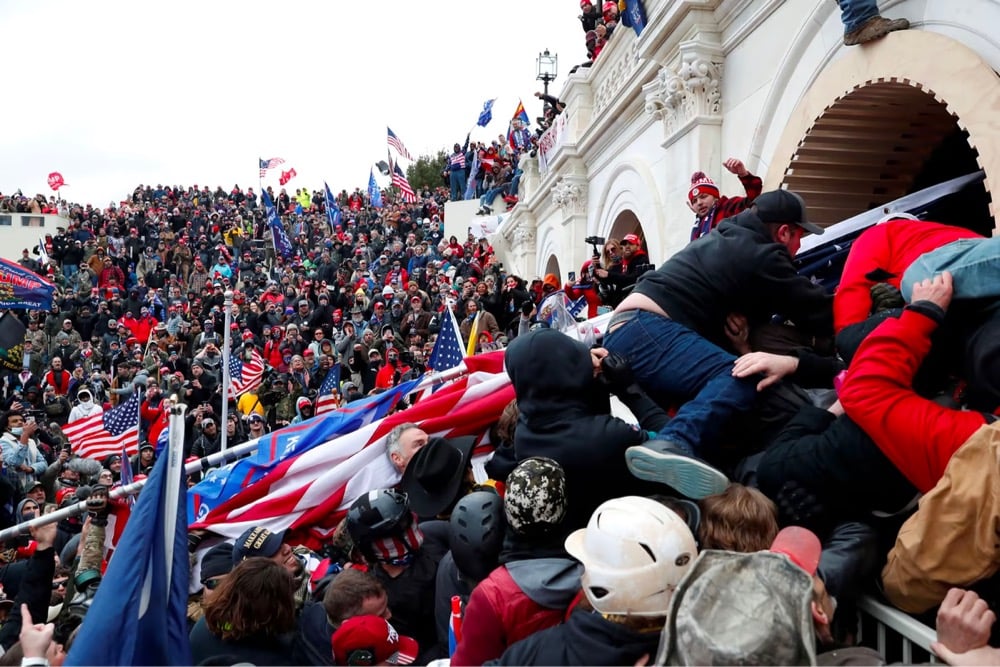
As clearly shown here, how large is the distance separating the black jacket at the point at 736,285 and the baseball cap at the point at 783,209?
2.0 inches

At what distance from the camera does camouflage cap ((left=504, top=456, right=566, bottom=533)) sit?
283cm

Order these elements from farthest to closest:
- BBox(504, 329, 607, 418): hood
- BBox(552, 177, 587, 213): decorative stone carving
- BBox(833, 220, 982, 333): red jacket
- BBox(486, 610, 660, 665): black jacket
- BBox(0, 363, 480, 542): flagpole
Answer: BBox(552, 177, 587, 213): decorative stone carving, BBox(0, 363, 480, 542): flagpole, BBox(833, 220, 982, 333): red jacket, BBox(504, 329, 607, 418): hood, BBox(486, 610, 660, 665): black jacket

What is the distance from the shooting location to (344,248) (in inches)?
1116

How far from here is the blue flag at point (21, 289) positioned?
52.7ft

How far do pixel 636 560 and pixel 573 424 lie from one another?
110 cm

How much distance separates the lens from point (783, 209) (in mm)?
3646

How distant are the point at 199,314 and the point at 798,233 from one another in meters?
19.9

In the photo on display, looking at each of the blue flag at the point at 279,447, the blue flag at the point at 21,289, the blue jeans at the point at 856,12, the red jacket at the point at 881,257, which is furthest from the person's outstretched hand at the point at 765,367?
the blue flag at the point at 21,289

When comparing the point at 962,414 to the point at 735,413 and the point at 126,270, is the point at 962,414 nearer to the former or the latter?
the point at 735,413

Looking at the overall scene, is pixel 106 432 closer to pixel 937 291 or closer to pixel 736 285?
pixel 736 285

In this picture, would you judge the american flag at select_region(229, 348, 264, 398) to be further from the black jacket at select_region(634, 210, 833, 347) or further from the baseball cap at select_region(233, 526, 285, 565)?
the black jacket at select_region(634, 210, 833, 347)

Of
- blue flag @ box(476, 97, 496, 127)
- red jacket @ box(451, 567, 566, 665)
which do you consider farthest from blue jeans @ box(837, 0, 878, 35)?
blue flag @ box(476, 97, 496, 127)

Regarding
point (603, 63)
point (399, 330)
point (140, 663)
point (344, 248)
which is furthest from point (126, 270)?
point (140, 663)

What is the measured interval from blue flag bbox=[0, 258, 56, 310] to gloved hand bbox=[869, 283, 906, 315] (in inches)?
668
